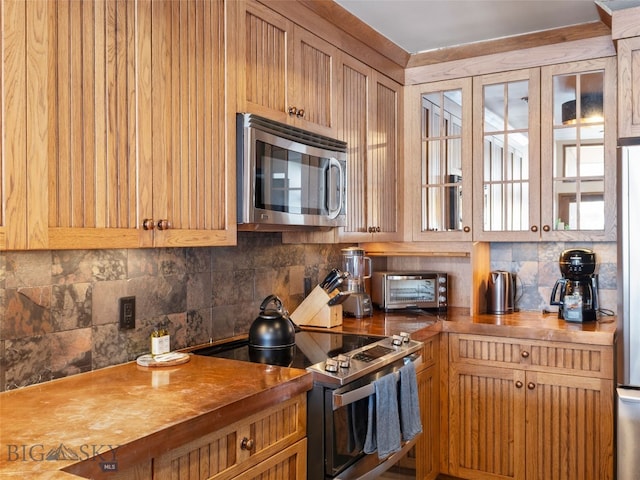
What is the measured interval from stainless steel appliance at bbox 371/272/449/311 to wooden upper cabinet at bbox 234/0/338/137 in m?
1.03

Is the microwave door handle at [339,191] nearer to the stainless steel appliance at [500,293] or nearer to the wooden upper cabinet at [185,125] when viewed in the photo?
the wooden upper cabinet at [185,125]

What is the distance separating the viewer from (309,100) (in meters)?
2.55

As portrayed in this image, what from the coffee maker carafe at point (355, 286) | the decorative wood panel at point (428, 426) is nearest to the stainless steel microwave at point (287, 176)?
the coffee maker carafe at point (355, 286)

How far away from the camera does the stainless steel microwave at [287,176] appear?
210cm

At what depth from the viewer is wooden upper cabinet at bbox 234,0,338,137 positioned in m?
2.16

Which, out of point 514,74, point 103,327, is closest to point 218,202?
point 103,327

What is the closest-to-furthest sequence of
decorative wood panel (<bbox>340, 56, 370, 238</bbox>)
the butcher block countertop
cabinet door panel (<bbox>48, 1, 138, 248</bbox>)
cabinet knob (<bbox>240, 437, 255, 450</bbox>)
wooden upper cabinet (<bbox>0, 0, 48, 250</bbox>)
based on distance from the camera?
1. the butcher block countertop
2. wooden upper cabinet (<bbox>0, 0, 48, 250</bbox>)
3. cabinet door panel (<bbox>48, 1, 138, 248</bbox>)
4. cabinet knob (<bbox>240, 437, 255, 450</bbox>)
5. decorative wood panel (<bbox>340, 56, 370, 238</bbox>)

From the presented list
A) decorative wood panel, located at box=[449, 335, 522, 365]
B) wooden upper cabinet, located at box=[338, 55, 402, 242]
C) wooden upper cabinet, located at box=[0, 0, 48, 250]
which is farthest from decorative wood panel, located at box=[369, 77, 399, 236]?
wooden upper cabinet, located at box=[0, 0, 48, 250]

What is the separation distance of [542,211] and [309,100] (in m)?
1.48

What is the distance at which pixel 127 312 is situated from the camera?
2.01m

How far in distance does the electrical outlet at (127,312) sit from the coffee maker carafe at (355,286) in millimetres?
1310

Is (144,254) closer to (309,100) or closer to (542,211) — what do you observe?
(309,100)

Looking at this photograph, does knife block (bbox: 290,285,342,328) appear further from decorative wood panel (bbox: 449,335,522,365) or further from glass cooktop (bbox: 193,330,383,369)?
decorative wood panel (bbox: 449,335,522,365)

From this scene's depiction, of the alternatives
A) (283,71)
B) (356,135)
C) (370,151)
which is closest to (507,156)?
(370,151)
